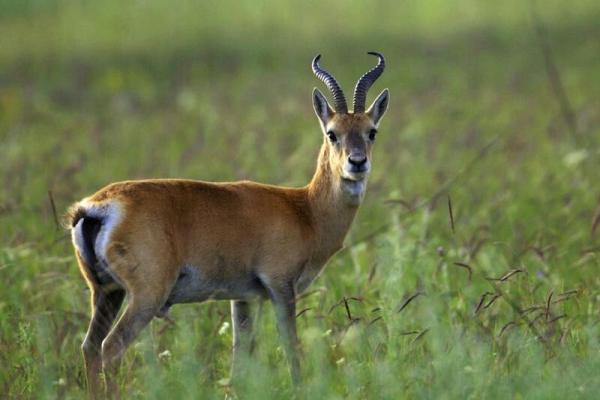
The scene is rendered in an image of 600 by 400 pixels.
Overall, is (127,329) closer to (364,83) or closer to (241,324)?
(241,324)

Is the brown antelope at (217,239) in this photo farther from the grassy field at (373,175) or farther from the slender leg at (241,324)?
the grassy field at (373,175)

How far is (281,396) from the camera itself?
21.5 feet

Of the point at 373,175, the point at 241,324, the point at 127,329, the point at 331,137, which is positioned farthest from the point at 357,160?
the point at 373,175

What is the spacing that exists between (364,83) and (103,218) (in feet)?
6.88

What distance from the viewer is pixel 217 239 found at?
7578 millimetres

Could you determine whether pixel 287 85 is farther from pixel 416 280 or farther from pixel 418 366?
pixel 418 366

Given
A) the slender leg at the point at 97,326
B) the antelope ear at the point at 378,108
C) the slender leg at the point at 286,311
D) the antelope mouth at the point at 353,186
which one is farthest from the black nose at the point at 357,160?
the slender leg at the point at 97,326

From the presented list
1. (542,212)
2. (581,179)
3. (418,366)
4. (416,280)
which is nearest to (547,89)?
(581,179)

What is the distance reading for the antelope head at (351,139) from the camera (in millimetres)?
8266

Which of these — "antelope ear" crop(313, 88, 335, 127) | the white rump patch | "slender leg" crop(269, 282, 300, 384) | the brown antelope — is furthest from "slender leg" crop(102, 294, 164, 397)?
"antelope ear" crop(313, 88, 335, 127)

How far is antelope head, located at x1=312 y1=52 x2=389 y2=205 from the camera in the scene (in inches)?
325

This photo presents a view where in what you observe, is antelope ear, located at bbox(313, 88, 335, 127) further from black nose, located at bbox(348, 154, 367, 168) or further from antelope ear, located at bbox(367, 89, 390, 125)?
black nose, located at bbox(348, 154, 367, 168)

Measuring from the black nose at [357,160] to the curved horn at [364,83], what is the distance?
1.46 feet

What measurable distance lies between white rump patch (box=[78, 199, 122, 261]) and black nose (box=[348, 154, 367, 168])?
1706mm
